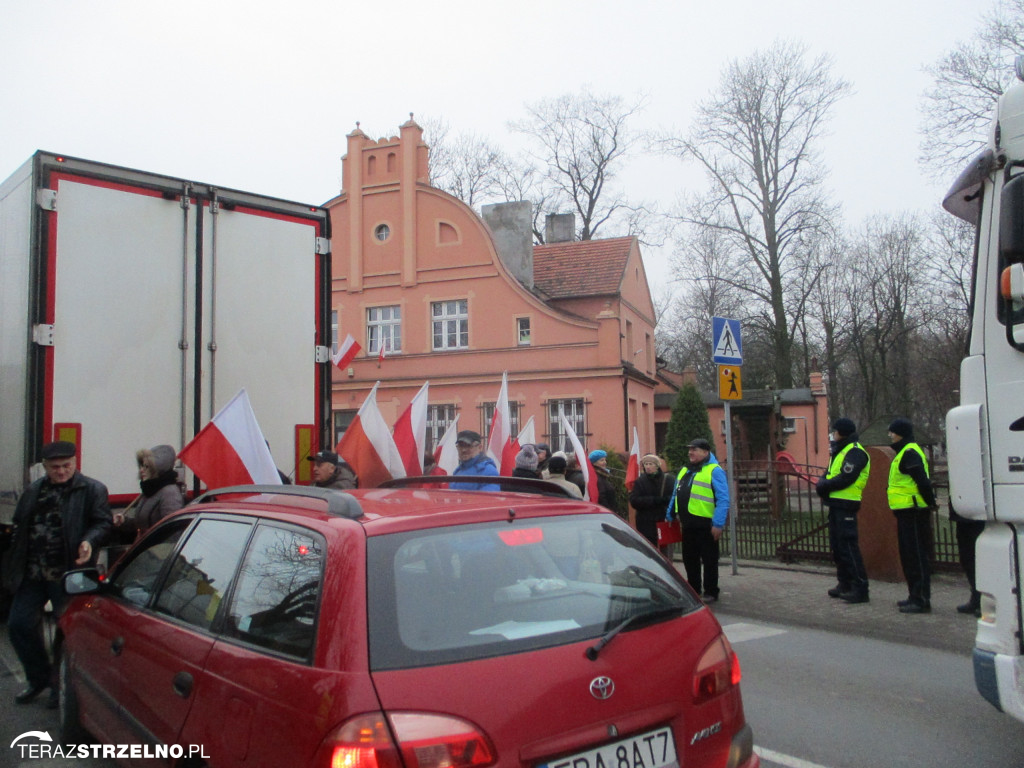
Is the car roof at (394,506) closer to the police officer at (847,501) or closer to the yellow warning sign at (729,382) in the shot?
the police officer at (847,501)

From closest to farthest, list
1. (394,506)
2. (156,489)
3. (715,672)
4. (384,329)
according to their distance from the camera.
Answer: (715,672), (394,506), (156,489), (384,329)

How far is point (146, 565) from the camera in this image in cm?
417

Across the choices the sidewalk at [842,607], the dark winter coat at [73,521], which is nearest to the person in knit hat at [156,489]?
the dark winter coat at [73,521]

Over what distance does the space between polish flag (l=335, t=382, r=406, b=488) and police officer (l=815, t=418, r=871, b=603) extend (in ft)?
14.5

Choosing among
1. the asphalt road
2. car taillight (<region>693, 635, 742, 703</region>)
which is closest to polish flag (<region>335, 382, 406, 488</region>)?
the asphalt road

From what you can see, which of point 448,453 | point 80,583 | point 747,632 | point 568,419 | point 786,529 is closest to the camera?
point 80,583

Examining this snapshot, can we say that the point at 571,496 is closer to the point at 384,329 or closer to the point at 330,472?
the point at 330,472

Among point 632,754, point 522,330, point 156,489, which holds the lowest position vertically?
point 632,754

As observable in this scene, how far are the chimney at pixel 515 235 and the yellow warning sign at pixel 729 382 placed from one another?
64.3 feet

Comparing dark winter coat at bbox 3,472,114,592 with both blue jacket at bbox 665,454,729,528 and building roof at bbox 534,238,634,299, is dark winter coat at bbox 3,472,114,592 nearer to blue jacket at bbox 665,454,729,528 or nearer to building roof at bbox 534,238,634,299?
blue jacket at bbox 665,454,729,528

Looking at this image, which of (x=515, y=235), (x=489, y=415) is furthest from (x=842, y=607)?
(x=515, y=235)

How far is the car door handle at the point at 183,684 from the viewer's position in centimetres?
317

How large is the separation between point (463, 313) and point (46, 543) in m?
23.3

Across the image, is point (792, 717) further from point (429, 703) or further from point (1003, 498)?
point (429, 703)
